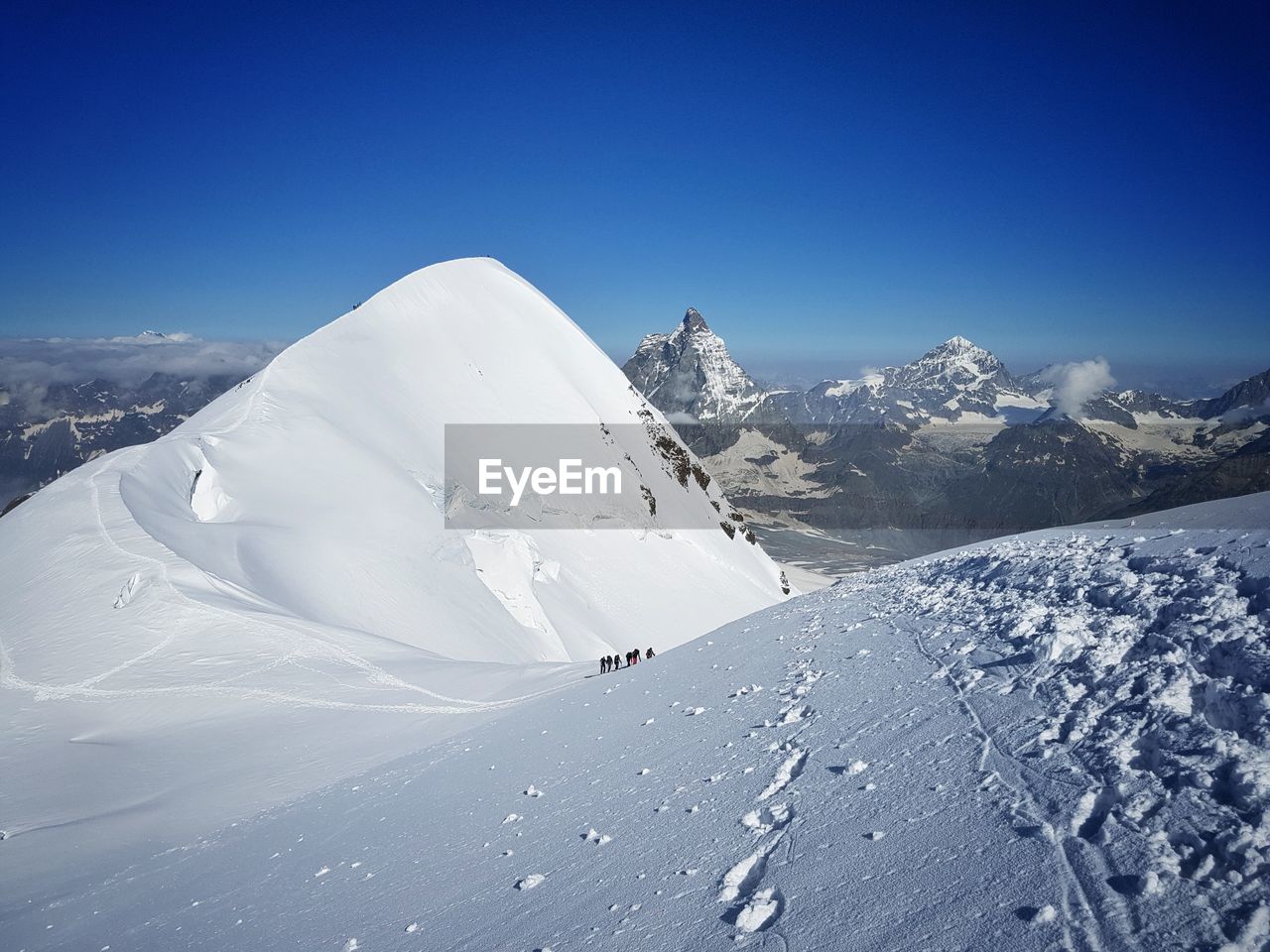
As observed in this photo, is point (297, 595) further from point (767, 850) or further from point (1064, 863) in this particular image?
point (1064, 863)

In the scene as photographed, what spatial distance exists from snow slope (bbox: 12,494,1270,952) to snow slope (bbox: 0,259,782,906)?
347cm

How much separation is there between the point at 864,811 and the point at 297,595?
91.6 feet

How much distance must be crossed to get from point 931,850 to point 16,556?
112ft

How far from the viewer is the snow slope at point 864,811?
16.7ft

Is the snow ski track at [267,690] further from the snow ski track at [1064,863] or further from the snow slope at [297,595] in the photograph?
the snow ski track at [1064,863]

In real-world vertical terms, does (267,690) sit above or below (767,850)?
below

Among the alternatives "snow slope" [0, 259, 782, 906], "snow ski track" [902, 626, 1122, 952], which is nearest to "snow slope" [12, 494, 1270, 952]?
"snow ski track" [902, 626, 1122, 952]

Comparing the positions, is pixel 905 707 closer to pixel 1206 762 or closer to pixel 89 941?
pixel 1206 762

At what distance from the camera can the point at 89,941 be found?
8.55 metres

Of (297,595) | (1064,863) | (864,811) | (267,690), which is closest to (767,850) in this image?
(864,811)

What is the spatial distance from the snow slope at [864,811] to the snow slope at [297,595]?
3471 mm

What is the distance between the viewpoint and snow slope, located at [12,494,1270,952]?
5082mm

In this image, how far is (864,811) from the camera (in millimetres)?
6691

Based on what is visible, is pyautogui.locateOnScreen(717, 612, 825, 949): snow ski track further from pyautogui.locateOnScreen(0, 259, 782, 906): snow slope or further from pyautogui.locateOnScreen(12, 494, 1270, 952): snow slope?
pyautogui.locateOnScreen(0, 259, 782, 906): snow slope
